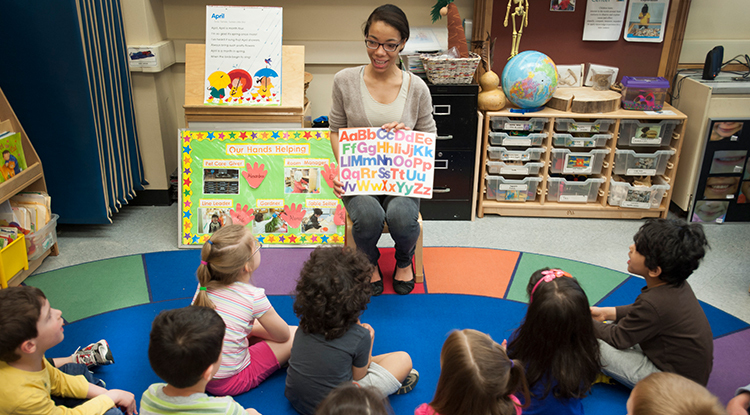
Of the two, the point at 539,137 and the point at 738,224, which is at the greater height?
the point at 539,137

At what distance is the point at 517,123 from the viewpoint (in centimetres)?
356

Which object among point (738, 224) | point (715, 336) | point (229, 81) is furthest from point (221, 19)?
point (738, 224)

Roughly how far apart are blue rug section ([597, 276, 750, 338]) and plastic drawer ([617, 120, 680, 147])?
1030 mm

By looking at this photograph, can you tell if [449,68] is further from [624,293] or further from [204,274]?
[204,274]

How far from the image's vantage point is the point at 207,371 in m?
1.55

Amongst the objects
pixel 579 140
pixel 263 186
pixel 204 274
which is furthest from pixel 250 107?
pixel 579 140

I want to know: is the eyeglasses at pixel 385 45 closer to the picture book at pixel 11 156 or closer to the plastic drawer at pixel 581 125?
the plastic drawer at pixel 581 125

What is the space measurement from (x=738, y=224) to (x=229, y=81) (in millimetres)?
3370

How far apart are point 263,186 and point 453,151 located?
3.97 ft

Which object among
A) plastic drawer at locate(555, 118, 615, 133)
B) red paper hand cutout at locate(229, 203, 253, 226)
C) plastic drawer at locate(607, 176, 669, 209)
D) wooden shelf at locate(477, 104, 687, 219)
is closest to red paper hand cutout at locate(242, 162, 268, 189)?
red paper hand cutout at locate(229, 203, 253, 226)

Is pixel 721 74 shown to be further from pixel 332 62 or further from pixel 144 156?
pixel 144 156

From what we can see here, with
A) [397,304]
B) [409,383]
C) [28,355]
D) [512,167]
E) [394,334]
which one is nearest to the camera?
[28,355]

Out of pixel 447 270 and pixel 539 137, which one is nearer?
pixel 447 270

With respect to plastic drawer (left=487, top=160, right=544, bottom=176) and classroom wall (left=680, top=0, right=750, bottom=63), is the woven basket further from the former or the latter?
classroom wall (left=680, top=0, right=750, bottom=63)
